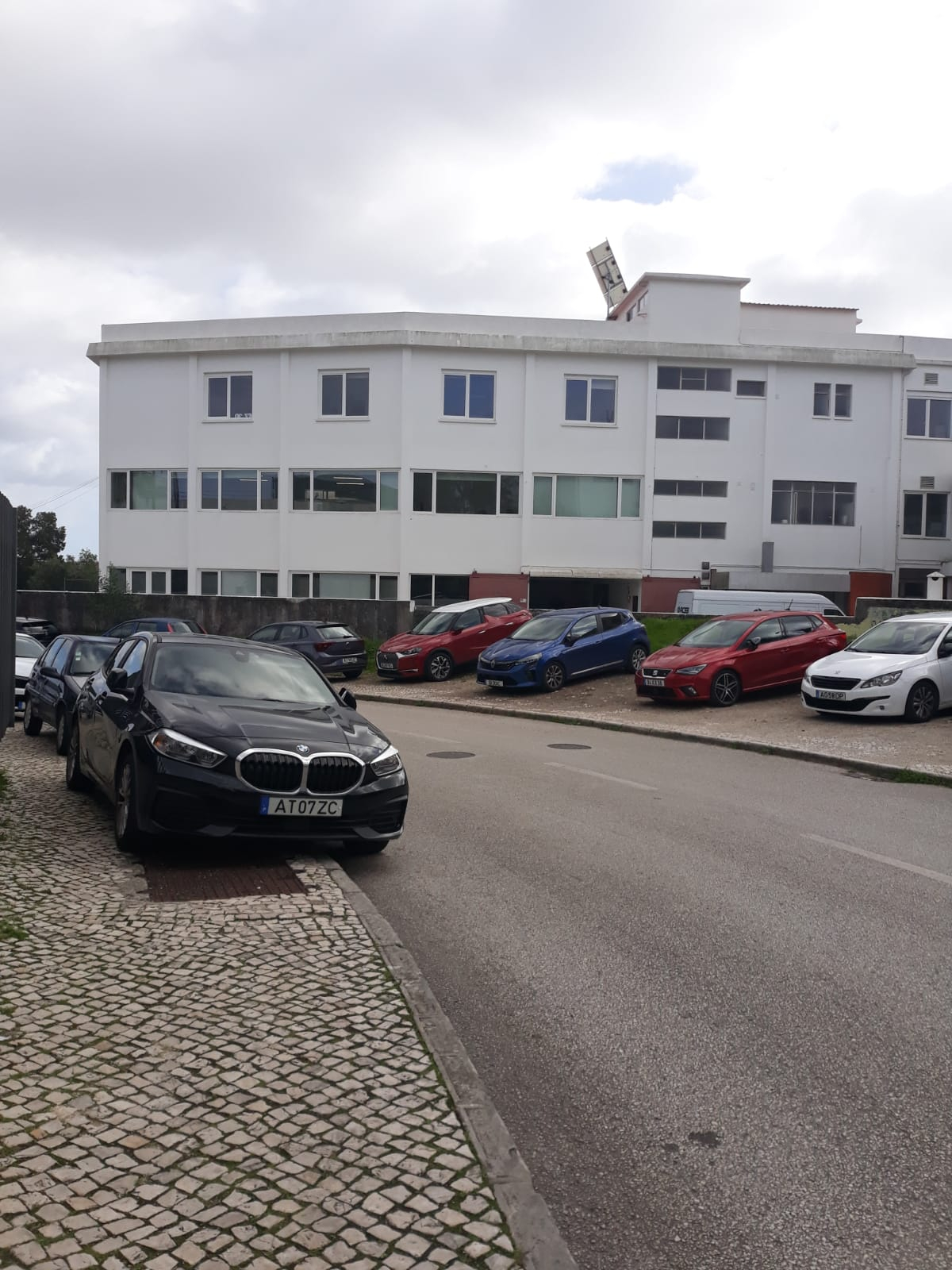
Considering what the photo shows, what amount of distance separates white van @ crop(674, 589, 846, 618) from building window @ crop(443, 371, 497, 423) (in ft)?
35.7

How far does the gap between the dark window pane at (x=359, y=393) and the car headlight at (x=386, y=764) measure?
110ft

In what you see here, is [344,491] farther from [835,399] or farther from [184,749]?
[184,749]

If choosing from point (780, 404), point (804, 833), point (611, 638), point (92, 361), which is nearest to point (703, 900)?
point (804, 833)

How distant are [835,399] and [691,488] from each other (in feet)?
21.1

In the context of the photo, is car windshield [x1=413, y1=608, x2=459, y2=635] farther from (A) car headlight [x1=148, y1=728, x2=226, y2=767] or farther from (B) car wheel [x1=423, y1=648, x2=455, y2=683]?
(A) car headlight [x1=148, y1=728, x2=226, y2=767]

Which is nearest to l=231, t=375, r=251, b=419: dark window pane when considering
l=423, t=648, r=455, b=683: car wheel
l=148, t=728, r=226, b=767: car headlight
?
l=423, t=648, r=455, b=683: car wheel

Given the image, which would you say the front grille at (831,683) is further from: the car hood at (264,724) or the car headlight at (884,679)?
the car hood at (264,724)

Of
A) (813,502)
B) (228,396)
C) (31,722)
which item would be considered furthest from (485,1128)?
(228,396)

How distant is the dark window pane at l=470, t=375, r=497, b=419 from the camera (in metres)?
40.2

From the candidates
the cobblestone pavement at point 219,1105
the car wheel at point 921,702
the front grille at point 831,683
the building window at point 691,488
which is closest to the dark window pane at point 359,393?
the building window at point 691,488

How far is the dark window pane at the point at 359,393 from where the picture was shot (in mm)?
40406

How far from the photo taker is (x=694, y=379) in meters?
41.0

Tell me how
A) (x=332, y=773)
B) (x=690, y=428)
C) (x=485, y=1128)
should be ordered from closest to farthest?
1. (x=485, y=1128)
2. (x=332, y=773)
3. (x=690, y=428)

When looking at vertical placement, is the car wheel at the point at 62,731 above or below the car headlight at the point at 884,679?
below
